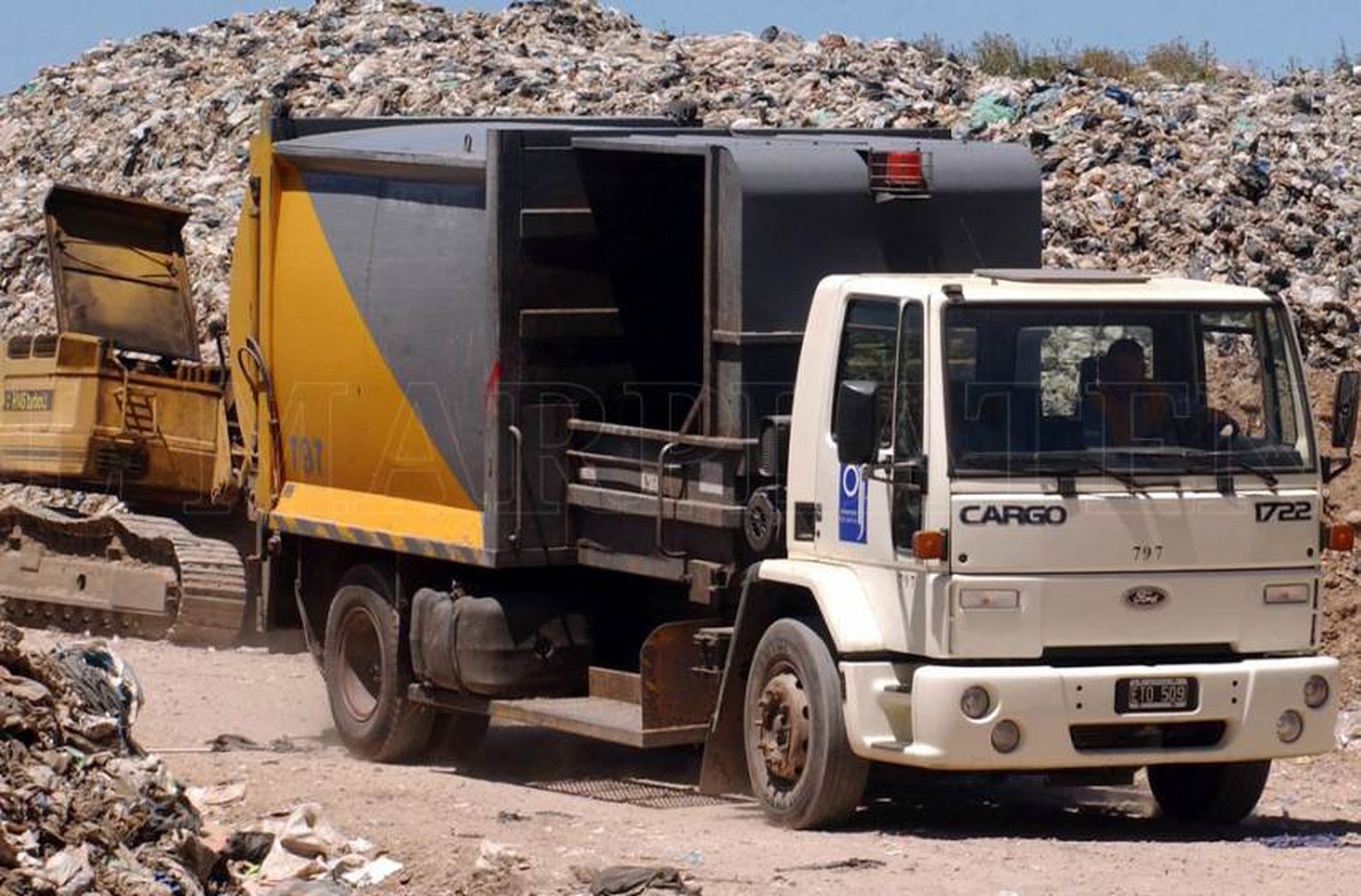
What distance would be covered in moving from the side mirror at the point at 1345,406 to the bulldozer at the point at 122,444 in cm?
894

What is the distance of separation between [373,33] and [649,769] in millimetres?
17886

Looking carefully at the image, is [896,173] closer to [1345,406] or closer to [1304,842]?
[1345,406]

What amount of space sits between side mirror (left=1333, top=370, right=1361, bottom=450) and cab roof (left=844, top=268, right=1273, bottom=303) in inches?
21.4

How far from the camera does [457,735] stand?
13047 mm

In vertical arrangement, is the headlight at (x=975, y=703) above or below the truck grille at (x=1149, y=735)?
above

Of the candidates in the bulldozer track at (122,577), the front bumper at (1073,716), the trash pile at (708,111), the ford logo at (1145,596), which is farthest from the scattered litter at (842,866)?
the trash pile at (708,111)

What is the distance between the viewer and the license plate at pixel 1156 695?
9828 millimetres

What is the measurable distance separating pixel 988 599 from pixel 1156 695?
0.75m

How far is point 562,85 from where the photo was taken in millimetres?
26234

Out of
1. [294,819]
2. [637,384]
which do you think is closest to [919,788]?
[637,384]

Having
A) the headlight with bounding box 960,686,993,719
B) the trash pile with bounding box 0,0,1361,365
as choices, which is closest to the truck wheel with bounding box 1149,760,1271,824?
the headlight with bounding box 960,686,993,719

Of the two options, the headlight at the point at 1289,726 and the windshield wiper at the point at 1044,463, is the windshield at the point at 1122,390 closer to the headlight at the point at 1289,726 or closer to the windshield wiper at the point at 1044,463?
the windshield wiper at the point at 1044,463

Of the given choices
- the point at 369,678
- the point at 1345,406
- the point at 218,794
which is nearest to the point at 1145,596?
the point at 1345,406

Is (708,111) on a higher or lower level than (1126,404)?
higher
